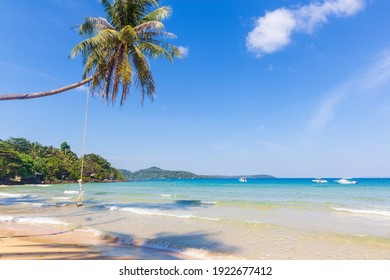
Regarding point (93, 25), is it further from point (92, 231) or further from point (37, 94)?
point (92, 231)

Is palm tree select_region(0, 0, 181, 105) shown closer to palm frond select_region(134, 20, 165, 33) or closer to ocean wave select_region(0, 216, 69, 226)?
palm frond select_region(134, 20, 165, 33)

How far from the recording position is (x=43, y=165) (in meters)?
68.3

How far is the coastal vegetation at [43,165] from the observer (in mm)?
53969

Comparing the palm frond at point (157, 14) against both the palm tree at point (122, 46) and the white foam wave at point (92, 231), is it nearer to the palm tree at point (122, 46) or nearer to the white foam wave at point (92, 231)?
the palm tree at point (122, 46)

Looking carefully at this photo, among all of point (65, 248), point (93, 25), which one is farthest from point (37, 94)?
point (93, 25)

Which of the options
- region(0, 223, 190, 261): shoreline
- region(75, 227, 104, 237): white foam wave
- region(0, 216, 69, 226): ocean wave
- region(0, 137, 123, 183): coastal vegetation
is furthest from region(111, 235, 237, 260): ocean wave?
region(0, 137, 123, 183): coastal vegetation

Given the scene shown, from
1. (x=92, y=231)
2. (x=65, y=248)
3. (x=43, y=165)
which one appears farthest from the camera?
(x=43, y=165)

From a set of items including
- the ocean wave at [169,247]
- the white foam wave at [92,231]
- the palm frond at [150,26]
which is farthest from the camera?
the palm frond at [150,26]

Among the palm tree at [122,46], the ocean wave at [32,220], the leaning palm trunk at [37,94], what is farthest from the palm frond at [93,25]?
the ocean wave at [32,220]

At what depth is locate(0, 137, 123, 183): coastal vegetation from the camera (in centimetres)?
5397

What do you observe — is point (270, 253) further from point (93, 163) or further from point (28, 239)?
point (93, 163)

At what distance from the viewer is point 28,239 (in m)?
7.93
